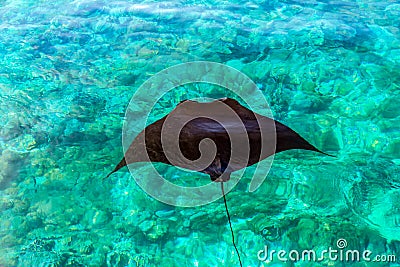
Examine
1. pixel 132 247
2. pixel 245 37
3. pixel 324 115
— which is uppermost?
pixel 245 37

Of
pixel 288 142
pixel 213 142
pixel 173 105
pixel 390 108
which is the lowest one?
pixel 173 105

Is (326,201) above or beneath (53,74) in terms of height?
beneath

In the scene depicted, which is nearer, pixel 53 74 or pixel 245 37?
pixel 53 74

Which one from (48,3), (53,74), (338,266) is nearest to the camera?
(338,266)

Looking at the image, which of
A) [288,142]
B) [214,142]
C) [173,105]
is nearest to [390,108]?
[288,142]

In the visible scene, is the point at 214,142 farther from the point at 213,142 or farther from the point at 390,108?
the point at 390,108

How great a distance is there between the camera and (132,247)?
2.50 meters

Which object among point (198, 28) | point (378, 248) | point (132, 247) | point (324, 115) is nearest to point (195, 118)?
point (132, 247)

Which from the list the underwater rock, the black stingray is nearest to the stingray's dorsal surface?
the black stingray

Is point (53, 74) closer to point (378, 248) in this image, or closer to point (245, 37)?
point (245, 37)

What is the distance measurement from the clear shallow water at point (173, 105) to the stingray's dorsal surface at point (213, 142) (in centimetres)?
63

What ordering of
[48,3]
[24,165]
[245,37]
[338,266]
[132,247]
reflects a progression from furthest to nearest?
[48,3] < [245,37] < [24,165] < [132,247] < [338,266]

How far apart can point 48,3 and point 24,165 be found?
4.19 m

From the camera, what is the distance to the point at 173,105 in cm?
394
